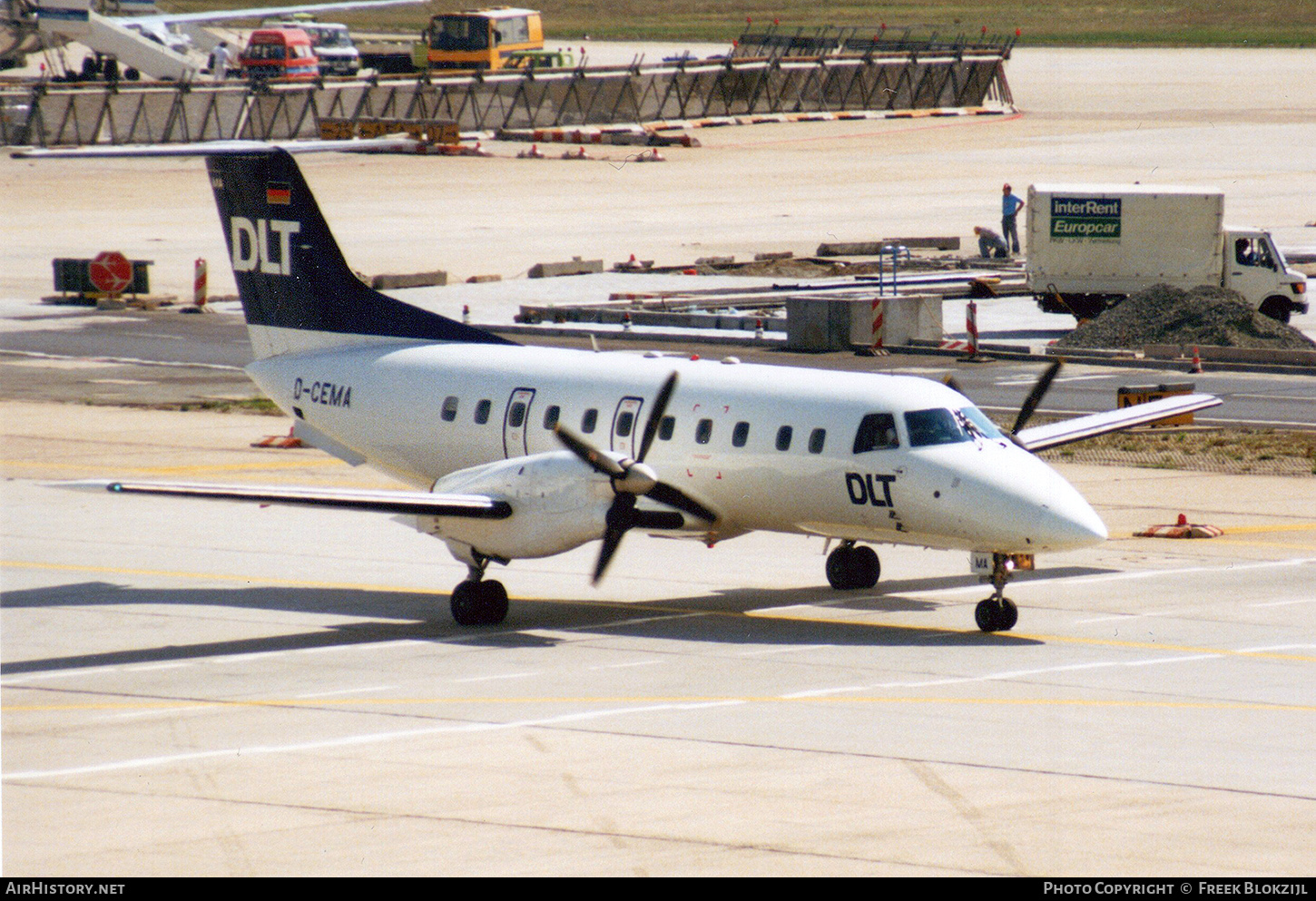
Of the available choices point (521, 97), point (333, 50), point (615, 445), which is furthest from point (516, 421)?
point (333, 50)

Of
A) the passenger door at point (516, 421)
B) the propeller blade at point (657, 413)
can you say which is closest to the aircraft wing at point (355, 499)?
the propeller blade at point (657, 413)

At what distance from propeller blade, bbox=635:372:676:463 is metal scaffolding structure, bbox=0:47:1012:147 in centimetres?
7818

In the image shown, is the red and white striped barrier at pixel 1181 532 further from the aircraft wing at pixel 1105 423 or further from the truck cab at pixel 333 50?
the truck cab at pixel 333 50

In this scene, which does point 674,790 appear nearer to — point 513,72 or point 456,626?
point 456,626

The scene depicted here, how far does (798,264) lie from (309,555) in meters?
40.6

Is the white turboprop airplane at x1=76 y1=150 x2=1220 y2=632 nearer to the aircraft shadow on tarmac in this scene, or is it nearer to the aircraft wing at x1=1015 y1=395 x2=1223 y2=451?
the aircraft wing at x1=1015 y1=395 x2=1223 y2=451

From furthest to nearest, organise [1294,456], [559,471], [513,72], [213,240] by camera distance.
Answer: [513,72], [213,240], [1294,456], [559,471]

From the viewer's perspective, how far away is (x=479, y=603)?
2414 centimetres

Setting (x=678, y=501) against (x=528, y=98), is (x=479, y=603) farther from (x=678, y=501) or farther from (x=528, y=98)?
(x=528, y=98)

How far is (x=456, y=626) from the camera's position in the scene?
24391mm

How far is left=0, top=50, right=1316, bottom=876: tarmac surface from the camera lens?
48.6ft

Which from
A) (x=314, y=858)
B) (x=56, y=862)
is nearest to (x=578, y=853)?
(x=314, y=858)

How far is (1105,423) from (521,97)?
84764mm

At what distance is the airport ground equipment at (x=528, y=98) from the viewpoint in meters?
96.1
